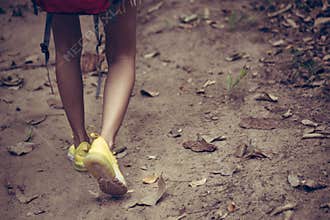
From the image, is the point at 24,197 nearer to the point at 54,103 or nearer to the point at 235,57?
the point at 54,103

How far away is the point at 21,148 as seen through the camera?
2836 millimetres

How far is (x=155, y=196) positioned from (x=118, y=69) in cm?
Answer: 63

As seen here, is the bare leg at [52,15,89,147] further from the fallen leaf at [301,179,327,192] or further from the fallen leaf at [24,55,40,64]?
the fallen leaf at [24,55,40,64]

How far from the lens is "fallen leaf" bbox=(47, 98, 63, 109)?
3.38 metres

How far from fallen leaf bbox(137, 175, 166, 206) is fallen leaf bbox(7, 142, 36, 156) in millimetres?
897

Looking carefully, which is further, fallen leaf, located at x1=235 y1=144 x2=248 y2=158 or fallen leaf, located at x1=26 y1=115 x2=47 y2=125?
fallen leaf, located at x1=26 y1=115 x2=47 y2=125

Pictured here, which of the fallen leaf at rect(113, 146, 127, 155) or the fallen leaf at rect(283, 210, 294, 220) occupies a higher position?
the fallen leaf at rect(283, 210, 294, 220)

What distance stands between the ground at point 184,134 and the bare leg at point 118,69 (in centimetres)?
38

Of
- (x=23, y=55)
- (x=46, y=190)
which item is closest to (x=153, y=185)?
(x=46, y=190)

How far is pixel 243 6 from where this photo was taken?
4.49m

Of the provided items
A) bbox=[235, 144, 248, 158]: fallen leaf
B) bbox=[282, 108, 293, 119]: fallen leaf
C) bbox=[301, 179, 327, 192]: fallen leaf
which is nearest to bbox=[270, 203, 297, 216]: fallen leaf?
bbox=[301, 179, 327, 192]: fallen leaf

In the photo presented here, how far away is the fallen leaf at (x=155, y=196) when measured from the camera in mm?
2249

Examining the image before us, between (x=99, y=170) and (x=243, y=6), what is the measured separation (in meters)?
2.92

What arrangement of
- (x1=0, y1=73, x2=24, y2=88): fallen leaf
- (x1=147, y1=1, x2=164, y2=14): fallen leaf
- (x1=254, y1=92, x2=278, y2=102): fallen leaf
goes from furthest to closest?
(x1=147, y1=1, x2=164, y2=14): fallen leaf, (x1=0, y1=73, x2=24, y2=88): fallen leaf, (x1=254, y1=92, x2=278, y2=102): fallen leaf
